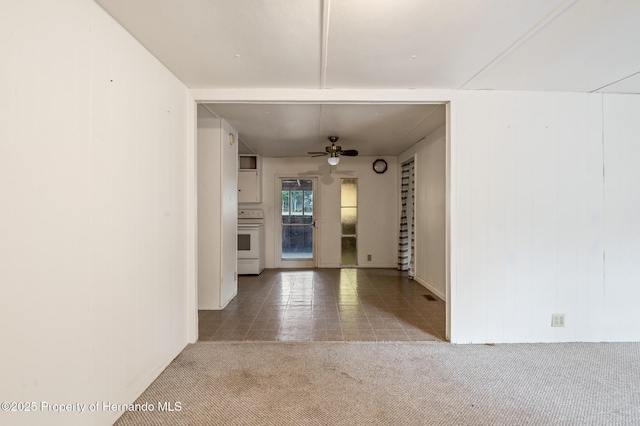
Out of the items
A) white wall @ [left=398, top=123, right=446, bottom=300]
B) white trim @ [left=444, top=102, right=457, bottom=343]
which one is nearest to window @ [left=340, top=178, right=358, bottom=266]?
white wall @ [left=398, top=123, right=446, bottom=300]

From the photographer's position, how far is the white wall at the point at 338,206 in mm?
6242

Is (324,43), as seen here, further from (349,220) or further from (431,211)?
(349,220)

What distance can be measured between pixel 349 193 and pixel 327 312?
335 cm

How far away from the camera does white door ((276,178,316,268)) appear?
20.7 feet

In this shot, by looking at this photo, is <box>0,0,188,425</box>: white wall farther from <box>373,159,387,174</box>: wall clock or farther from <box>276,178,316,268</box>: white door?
<box>373,159,387,174</box>: wall clock

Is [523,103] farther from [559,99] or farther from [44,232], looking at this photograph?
[44,232]

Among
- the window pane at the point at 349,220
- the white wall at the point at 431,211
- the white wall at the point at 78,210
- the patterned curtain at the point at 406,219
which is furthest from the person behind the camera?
the window pane at the point at 349,220

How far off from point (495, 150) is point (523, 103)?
52 centimetres

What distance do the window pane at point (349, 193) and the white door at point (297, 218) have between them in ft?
2.31

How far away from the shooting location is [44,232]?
1.23 m

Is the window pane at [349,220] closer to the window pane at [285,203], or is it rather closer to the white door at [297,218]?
the white door at [297,218]

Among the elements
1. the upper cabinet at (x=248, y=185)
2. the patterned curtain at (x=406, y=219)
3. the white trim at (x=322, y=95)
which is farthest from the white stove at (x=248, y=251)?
the white trim at (x=322, y=95)

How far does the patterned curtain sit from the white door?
195 cm

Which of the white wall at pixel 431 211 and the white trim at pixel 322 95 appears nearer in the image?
the white trim at pixel 322 95
